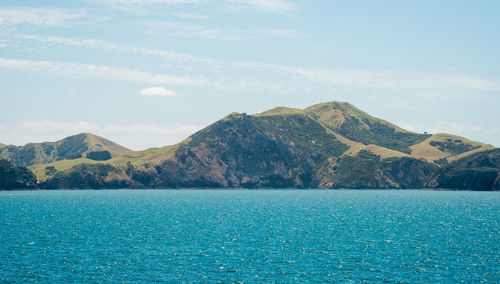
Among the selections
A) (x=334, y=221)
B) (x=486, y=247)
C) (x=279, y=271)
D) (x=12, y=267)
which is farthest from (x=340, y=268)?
(x=334, y=221)

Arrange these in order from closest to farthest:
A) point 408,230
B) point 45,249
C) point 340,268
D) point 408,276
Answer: point 408,276
point 340,268
point 45,249
point 408,230

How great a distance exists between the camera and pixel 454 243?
254 feet

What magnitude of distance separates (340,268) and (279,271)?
7.77 m

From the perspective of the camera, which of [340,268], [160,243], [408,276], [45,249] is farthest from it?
[160,243]

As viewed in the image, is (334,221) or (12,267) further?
(334,221)

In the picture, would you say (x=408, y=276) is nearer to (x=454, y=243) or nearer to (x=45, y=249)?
(x=454, y=243)

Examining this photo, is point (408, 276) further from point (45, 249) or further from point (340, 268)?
point (45, 249)

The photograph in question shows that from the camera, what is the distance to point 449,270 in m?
56.4

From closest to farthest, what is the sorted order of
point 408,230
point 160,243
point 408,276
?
point 408,276 → point 160,243 → point 408,230

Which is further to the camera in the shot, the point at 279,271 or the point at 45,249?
the point at 45,249

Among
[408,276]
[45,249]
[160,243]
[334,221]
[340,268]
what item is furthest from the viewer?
[334,221]

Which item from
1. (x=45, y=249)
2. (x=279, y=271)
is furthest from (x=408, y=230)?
(x=45, y=249)

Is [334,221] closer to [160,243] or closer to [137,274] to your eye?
[160,243]

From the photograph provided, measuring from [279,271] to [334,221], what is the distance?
62.5 m
